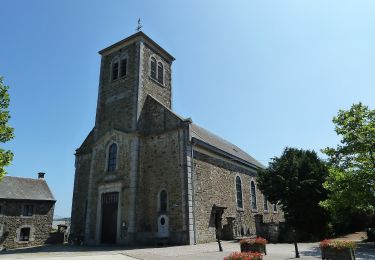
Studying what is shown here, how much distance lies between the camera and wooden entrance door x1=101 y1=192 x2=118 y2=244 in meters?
21.0

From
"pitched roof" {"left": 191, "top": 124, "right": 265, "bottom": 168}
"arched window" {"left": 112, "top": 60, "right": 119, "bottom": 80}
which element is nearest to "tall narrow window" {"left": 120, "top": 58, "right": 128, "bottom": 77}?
"arched window" {"left": 112, "top": 60, "right": 119, "bottom": 80}

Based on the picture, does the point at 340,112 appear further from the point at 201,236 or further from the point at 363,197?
the point at 201,236

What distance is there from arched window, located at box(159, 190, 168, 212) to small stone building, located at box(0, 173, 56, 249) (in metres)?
16.0

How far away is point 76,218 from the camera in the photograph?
25.2 metres

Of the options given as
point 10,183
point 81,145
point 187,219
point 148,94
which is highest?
point 148,94

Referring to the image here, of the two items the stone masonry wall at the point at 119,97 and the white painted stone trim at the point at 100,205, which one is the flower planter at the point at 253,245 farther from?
the stone masonry wall at the point at 119,97

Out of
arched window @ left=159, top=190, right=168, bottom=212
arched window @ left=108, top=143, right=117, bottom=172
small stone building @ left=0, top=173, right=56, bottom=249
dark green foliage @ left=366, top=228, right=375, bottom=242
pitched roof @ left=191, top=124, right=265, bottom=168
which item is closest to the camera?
dark green foliage @ left=366, top=228, right=375, bottom=242

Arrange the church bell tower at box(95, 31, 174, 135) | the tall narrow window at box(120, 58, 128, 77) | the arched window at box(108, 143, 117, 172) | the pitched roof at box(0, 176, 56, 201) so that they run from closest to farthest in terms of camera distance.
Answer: the arched window at box(108, 143, 117, 172), the church bell tower at box(95, 31, 174, 135), the tall narrow window at box(120, 58, 128, 77), the pitched roof at box(0, 176, 56, 201)

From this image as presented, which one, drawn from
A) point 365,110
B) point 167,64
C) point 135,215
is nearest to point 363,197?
point 365,110

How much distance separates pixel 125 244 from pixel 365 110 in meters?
15.8

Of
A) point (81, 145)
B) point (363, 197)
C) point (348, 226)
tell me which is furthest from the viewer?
point (81, 145)

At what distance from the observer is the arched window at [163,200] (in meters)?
20.2

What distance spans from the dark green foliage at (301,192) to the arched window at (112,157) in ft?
36.9

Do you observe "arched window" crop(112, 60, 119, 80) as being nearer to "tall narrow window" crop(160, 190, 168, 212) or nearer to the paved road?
"tall narrow window" crop(160, 190, 168, 212)
